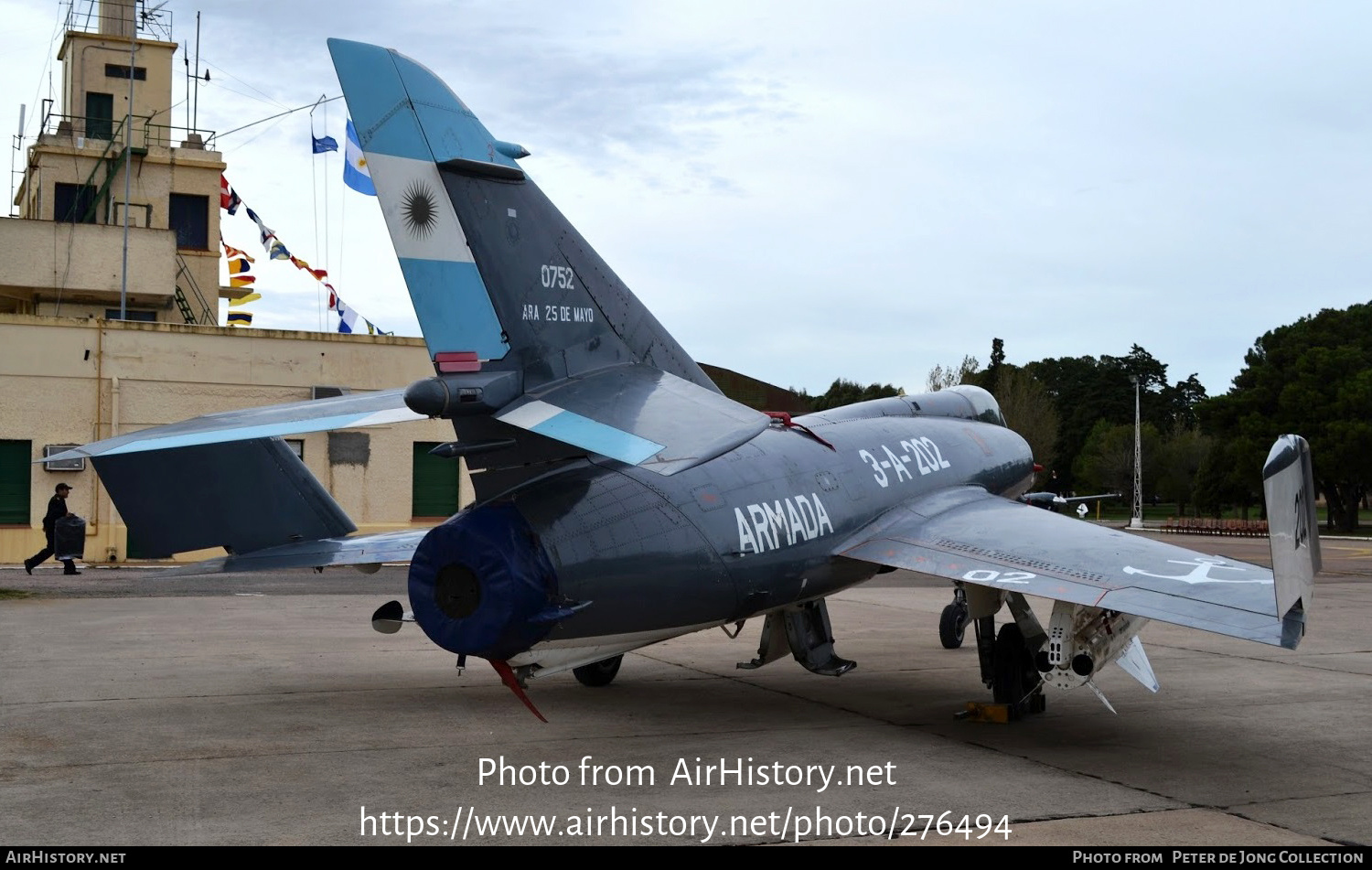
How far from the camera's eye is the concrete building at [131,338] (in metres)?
27.3

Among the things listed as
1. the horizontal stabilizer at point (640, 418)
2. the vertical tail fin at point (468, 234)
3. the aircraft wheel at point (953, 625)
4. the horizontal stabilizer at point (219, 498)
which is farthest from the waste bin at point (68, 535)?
the horizontal stabilizer at point (640, 418)

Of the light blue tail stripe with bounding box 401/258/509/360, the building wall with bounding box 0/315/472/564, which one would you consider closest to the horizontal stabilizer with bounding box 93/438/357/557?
the light blue tail stripe with bounding box 401/258/509/360

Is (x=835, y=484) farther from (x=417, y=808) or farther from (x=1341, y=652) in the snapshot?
(x=1341, y=652)

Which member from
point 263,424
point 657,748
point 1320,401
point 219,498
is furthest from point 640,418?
point 1320,401

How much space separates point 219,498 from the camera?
37.0 feet

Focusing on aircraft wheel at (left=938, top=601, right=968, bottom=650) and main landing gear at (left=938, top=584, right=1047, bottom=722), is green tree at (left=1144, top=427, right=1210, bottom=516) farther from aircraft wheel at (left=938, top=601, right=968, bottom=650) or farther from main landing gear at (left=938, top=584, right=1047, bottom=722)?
main landing gear at (left=938, top=584, right=1047, bottom=722)

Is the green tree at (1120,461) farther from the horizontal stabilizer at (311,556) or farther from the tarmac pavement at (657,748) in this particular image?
the horizontal stabilizer at (311,556)

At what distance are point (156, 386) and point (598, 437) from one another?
23843 mm

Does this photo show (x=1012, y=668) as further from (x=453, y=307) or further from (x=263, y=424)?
(x=263, y=424)

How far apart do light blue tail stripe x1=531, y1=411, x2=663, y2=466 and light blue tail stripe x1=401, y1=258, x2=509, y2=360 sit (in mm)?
1019

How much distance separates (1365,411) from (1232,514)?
26965 mm

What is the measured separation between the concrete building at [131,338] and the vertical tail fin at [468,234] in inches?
831

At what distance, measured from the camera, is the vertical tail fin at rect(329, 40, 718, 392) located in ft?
26.1

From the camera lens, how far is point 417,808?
7.28 m
